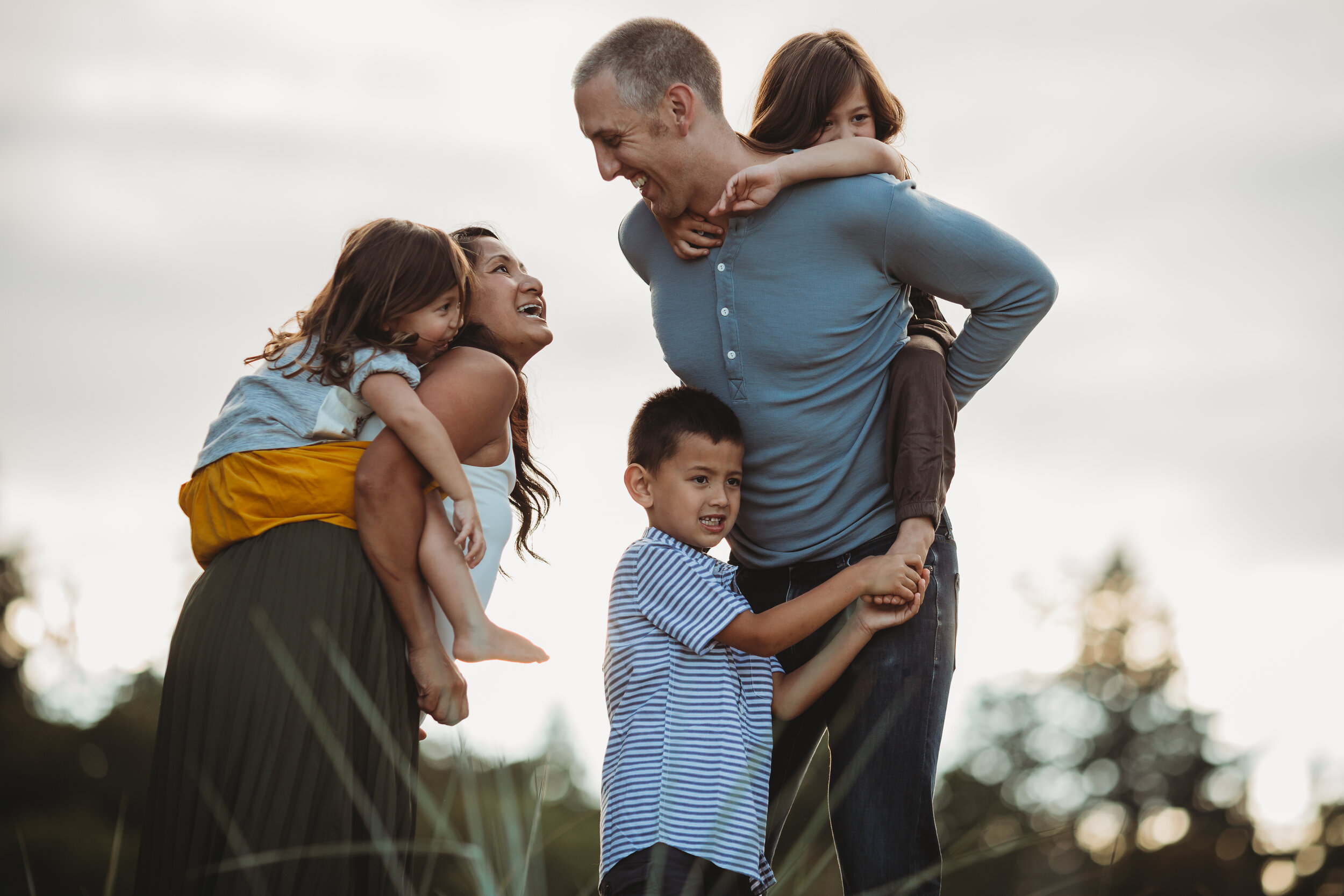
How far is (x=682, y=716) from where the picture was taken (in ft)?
8.14

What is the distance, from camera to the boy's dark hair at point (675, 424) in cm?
267

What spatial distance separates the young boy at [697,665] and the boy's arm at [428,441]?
0.39m

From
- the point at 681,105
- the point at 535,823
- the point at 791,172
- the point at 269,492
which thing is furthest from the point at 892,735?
the point at 681,105

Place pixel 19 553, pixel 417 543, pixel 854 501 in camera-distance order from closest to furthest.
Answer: pixel 417 543 → pixel 854 501 → pixel 19 553

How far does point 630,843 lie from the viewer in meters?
2.38

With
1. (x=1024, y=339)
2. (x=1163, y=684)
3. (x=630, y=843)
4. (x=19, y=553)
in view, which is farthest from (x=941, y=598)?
(x=1163, y=684)

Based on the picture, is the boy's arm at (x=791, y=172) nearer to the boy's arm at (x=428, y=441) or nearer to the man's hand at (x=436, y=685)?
the boy's arm at (x=428, y=441)

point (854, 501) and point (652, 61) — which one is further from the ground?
point (652, 61)

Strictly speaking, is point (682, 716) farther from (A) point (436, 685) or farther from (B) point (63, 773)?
(B) point (63, 773)

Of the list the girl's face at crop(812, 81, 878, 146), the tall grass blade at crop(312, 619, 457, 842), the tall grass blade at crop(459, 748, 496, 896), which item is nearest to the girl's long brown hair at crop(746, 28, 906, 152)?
the girl's face at crop(812, 81, 878, 146)

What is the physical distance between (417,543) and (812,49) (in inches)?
74.0

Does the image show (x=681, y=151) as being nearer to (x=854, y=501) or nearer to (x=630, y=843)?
(x=854, y=501)

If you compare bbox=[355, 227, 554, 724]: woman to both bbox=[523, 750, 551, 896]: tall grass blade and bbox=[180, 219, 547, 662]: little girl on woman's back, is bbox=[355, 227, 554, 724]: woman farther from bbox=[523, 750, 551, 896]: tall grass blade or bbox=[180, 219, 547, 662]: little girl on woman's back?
bbox=[523, 750, 551, 896]: tall grass blade

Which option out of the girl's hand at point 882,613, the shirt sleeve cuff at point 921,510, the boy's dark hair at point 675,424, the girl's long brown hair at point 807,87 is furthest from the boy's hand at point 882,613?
the girl's long brown hair at point 807,87
